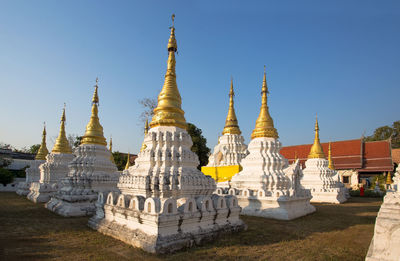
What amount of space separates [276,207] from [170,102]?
665 cm

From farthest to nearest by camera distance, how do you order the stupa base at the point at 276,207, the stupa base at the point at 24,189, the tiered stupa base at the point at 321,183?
the stupa base at the point at 24,189
the tiered stupa base at the point at 321,183
the stupa base at the point at 276,207

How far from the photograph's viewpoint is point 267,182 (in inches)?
526

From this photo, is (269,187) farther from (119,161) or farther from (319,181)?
(119,161)

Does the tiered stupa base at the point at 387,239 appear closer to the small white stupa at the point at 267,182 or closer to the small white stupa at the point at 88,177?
the small white stupa at the point at 267,182

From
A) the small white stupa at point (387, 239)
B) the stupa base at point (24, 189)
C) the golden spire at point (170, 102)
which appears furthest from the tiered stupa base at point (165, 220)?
the stupa base at point (24, 189)

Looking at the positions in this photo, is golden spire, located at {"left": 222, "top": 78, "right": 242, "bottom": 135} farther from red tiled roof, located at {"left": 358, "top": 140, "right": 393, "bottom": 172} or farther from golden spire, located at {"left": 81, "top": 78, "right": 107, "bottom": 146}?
red tiled roof, located at {"left": 358, "top": 140, "right": 393, "bottom": 172}

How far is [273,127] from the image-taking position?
602 inches

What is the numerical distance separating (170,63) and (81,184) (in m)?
7.62

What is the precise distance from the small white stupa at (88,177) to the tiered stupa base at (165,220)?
3.91m


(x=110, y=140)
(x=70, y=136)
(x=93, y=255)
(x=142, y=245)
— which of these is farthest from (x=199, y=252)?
(x=70, y=136)

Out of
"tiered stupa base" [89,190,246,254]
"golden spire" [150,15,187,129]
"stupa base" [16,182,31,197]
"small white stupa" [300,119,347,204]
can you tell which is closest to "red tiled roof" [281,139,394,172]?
"small white stupa" [300,119,347,204]

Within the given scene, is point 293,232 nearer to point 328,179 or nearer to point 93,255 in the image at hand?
point 93,255

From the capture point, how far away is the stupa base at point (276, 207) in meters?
11.3

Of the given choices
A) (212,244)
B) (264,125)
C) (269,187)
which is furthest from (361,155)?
(212,244)
